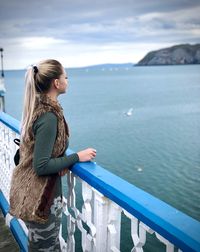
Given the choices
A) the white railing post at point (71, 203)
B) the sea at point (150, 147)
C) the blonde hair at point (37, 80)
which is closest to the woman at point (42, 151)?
the blonde hair at point (37, 80)

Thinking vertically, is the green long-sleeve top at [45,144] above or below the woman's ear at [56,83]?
below

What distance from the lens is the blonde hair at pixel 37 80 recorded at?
7.06 ft

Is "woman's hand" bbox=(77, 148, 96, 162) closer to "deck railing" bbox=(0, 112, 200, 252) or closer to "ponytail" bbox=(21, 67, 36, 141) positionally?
"deck railing" bbox=(0, 112, 200, 252)

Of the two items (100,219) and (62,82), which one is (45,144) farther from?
(100,219)

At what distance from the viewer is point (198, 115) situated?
5744 cm

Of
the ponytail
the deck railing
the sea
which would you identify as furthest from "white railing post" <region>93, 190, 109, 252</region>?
the sea

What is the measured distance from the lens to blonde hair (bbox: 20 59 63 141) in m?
2.15

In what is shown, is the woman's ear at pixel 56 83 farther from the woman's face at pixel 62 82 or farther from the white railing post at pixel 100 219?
the white railing post at pixel 100 219

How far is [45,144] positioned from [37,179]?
0.33m

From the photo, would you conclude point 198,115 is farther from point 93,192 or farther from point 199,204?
point 93,192

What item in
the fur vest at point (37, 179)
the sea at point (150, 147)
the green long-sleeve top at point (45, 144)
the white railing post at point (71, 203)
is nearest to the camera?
the green long-sleeve top at point (45, 144)

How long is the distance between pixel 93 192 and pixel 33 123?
61 centimetres

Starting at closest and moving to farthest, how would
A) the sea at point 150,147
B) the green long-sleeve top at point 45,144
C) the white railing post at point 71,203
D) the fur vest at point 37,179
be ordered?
the green long-sleeve top at point 45,144
the fur vest at point 37,179
the white railing post at point 71,203
the sea at point 150,147

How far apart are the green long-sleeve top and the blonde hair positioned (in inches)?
4.9
